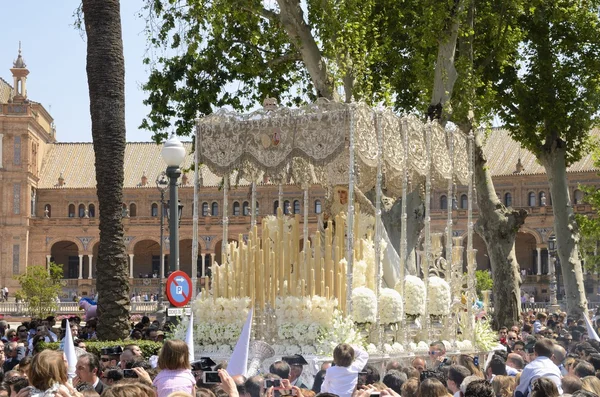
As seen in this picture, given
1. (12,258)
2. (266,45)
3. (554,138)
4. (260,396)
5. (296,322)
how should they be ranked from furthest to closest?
(12,258) < (554,138) < (266,45) < (296,322) < (260,396)

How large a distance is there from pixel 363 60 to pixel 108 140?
21.5 feet

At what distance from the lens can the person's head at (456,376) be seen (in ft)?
27.6

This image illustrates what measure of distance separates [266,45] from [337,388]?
14.8 meters

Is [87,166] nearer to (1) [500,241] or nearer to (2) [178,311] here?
(1) [500,241]

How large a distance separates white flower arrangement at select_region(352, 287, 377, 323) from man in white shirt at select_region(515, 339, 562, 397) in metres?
4.44

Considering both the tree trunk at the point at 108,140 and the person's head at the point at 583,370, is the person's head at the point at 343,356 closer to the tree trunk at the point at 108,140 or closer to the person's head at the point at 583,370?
the person's head at the point at 583,370

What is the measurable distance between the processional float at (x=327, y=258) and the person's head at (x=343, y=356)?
12.3 ft

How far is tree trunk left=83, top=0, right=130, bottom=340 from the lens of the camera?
16.4 m

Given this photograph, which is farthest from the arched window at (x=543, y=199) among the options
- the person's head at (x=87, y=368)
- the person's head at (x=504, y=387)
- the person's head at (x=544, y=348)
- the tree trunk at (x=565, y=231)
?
the person's head at (x=87, y=368)

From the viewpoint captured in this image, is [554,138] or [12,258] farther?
[12,258]

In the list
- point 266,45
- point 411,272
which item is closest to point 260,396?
point 411,272

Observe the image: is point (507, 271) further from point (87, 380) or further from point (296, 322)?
point (87, 380)

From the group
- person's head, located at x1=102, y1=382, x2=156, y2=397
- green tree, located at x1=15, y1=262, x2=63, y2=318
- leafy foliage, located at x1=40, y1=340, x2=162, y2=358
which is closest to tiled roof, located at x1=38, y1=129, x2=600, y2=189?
green tree, located at x1=15, y1=262, x2=63, y2=318

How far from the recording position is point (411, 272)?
1911cm
